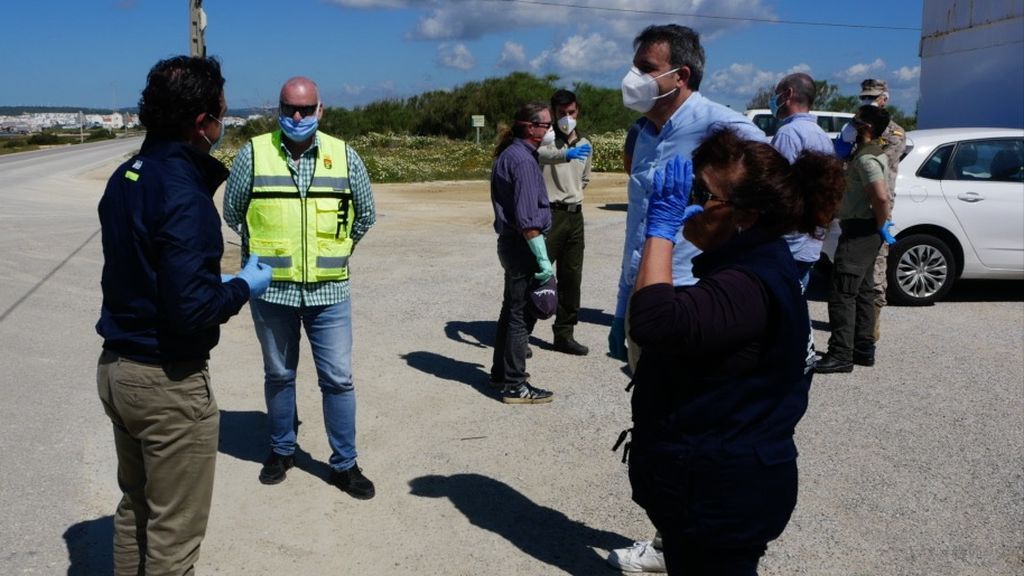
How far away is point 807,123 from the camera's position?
572 cm

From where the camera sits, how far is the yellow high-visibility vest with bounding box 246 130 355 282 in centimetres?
425

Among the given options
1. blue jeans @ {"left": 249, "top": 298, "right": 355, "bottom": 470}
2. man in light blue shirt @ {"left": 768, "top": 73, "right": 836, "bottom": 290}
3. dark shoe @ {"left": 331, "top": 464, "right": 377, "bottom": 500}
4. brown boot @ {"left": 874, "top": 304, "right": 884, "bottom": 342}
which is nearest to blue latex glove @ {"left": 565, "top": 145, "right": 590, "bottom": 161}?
man in light blue shirt @ {"left": 768, "top": 73, "right": 836, "bottom": 290}

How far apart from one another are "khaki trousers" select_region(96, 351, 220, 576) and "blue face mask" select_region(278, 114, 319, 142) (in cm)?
155

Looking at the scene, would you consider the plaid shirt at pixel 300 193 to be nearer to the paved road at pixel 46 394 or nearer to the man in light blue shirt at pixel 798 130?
the paved road at pixel 46 394

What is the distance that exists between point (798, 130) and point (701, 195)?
3424 mm

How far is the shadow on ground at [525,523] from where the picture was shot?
13.0 ft

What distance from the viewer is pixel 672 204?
2.53 m

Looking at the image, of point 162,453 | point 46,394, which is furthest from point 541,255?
point 46,394

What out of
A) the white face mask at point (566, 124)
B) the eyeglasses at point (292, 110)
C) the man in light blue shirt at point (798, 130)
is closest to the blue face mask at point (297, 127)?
the eyeglasses at point (292, 110)

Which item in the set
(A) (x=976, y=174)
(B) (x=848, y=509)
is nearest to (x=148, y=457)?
(B) (x=848, y=509)

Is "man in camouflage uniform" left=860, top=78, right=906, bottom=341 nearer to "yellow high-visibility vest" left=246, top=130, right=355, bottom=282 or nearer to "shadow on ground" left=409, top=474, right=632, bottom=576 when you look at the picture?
"shadow on ground" left=409, top=474, right=632, bottom=576

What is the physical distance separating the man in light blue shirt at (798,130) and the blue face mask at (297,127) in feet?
8.85

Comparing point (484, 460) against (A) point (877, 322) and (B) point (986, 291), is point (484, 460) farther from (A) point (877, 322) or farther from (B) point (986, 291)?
(B) point (986, 291)

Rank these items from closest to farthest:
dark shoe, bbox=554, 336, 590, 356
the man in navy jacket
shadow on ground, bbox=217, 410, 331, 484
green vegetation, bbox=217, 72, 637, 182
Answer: the man in navy jacket < shadow on ground, bbox=217, 410, 331, 484 < dark shoe, bbox=554, 336, 590, 356 < green vegetation, bbox=217, 72, 637, 182
